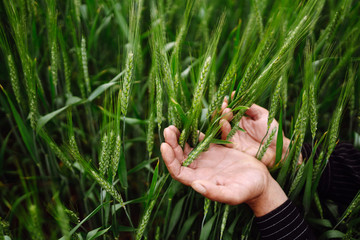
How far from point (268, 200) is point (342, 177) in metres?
0.41

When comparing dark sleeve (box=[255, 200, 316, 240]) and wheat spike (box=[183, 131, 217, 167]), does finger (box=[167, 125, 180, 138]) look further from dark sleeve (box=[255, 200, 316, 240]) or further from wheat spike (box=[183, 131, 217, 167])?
dark sleeve (box=[255, 200, 316, 240])

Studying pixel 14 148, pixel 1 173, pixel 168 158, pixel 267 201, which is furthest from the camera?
pixel 14 148

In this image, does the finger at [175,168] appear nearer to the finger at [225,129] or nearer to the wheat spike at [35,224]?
the finger at [225,129]

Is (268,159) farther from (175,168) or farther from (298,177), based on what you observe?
(175,168)

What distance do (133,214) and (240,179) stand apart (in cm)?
50

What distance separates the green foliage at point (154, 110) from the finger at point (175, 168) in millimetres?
35

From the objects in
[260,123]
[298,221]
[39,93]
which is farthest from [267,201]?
[39,93]

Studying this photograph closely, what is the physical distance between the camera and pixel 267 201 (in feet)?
2.87

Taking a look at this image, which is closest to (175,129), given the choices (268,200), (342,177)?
(268,200)

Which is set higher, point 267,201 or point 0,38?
point 0,38

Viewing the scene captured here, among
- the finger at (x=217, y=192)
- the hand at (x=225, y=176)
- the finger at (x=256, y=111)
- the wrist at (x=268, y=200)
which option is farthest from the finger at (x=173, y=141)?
the finger at (x=256, y=111)

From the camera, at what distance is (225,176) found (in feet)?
2.78

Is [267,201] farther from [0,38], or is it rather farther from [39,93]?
[0,38]

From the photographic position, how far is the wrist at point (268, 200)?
87 centimetres
